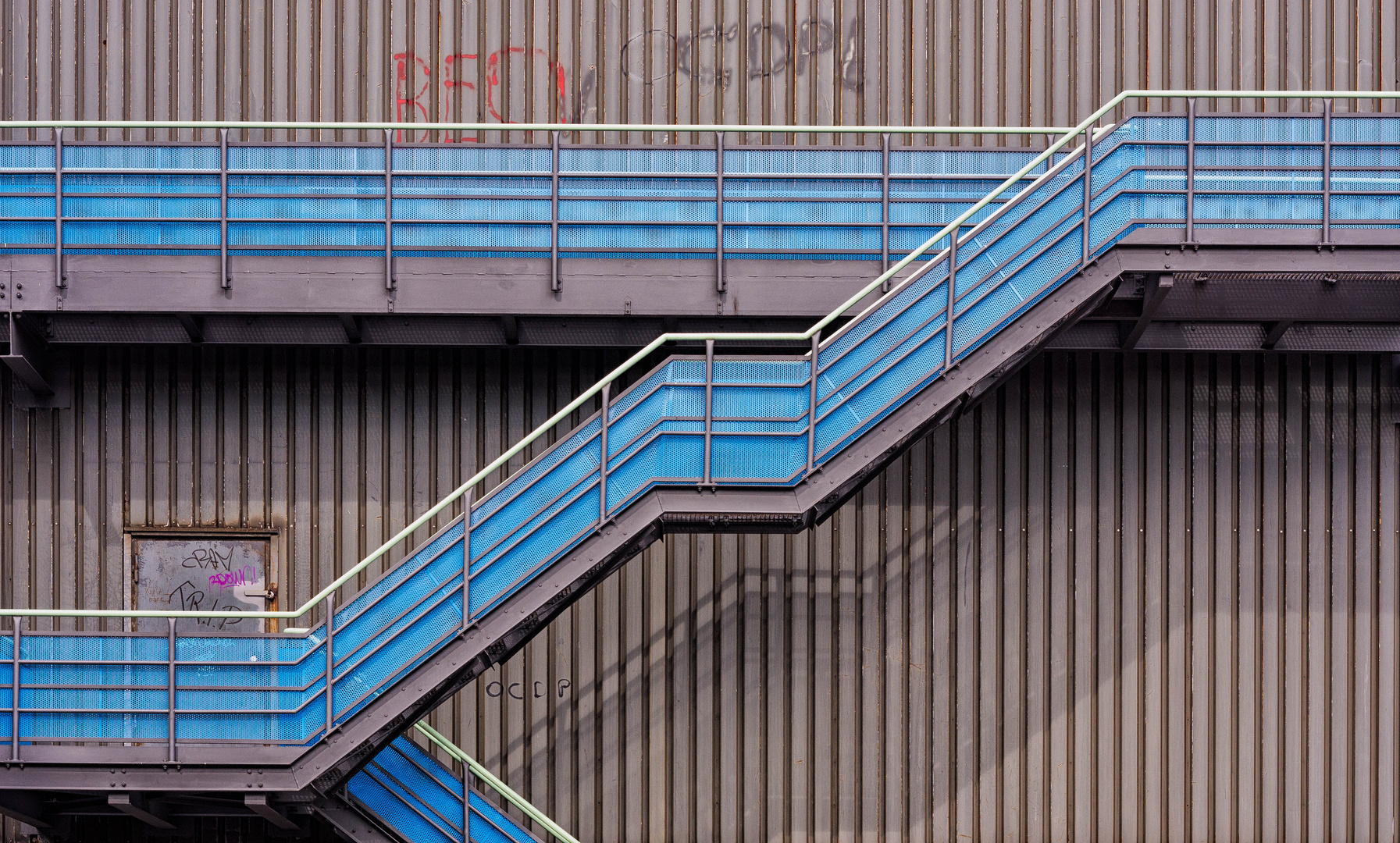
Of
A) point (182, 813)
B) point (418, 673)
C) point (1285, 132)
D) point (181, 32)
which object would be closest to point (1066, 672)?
point (1285, 132)

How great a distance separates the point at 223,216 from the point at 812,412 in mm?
5416

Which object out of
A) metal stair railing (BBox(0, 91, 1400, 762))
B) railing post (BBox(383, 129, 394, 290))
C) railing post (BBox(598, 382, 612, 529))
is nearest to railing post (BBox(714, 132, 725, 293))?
metal stair railing (BBox(0, 91, 1400, 762))

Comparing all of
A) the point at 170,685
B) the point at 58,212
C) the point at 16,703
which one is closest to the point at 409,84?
the point at 58,212

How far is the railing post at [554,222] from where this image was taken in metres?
9.32

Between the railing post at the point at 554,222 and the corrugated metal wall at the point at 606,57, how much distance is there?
1.88 m

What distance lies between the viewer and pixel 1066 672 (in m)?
10.9

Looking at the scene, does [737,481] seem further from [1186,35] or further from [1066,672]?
[1186,35]

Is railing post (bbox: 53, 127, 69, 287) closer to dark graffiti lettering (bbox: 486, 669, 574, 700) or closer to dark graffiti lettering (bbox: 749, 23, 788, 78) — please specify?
dark graffiti lettering (bbox: 486, 669, 574, 700)

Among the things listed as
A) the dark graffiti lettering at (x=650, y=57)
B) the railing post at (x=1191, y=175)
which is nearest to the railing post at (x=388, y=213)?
the dark graffiti lettering at (x=650, y=57)

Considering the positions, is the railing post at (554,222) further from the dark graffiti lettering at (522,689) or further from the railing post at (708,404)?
the dark graffiti lettering at (522,689)

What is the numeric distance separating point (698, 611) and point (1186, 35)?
7.83m

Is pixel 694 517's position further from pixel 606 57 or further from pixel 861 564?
pixel 606 57

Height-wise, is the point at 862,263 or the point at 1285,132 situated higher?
the point at 1285,132

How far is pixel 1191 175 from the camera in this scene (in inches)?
333
